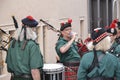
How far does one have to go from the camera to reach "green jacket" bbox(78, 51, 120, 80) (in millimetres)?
6023

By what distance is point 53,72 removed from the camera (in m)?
7.21

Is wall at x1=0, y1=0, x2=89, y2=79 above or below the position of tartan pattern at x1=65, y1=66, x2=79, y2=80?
above

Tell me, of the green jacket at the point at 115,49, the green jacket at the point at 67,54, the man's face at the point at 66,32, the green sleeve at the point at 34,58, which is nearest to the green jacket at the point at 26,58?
the green sleeve at the point at 34,58

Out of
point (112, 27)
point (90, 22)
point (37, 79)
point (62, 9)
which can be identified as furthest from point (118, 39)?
point (90, 22)

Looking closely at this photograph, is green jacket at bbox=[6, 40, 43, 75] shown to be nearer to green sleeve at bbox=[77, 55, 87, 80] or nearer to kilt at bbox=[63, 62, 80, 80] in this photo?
green sleeve at bbox=[77, 55, 87, 80]

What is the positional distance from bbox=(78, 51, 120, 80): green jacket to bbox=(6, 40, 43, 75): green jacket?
78 cm

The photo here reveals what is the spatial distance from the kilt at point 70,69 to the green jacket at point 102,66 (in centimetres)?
213

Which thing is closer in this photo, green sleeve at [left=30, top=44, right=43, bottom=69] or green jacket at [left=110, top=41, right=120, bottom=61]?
green sleeve at [left=30, top=44, right=43, bottom=69]

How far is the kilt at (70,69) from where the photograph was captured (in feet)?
27.1

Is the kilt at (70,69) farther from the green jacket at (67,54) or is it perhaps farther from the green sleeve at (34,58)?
the green sleeve at (34,58)

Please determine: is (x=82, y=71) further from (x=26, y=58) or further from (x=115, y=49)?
(x=115, y=49)

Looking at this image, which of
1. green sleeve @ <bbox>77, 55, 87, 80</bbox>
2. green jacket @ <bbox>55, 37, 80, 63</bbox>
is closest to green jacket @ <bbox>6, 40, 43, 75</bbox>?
green sleeve @ <bbox>77, 55, 87, 80</bbox>

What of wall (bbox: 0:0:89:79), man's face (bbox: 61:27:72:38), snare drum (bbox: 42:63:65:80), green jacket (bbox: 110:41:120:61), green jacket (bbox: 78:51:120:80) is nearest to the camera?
green jacket (bbox: 78:51:120:80)

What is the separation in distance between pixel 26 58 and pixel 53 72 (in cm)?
81
